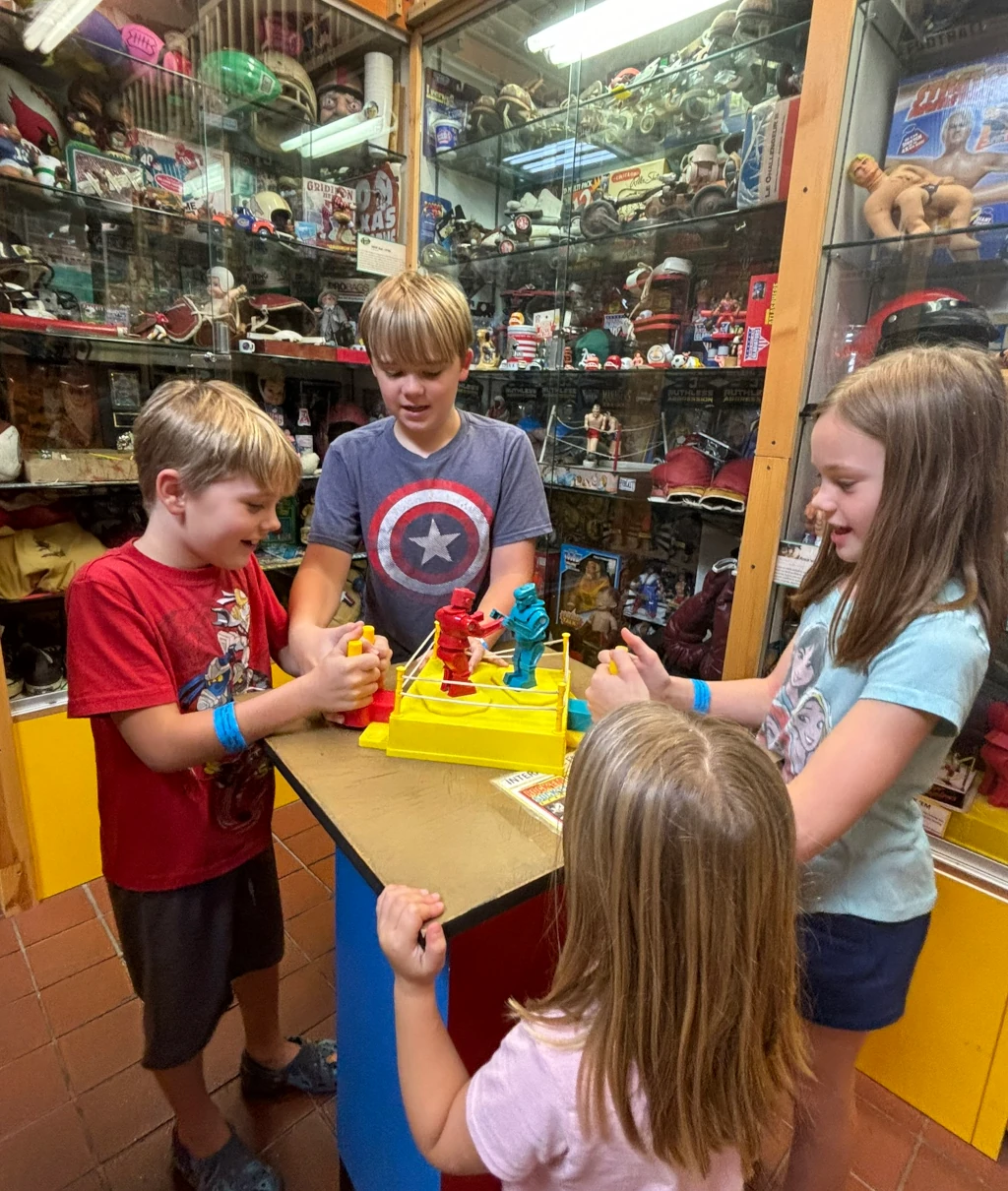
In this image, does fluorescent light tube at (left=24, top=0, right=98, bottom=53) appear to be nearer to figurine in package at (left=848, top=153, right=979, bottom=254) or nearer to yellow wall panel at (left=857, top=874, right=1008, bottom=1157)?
figurine in package at (left=848, top=153, right=979, bottom=254)

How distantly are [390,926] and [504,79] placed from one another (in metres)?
2.95

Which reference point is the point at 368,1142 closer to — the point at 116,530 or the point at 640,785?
the point at 640,785

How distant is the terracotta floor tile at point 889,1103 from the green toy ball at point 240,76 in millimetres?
3313

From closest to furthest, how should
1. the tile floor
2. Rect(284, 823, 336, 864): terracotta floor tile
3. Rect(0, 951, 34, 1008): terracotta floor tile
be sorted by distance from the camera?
1. the tile floor
2. Rect(0, 951, 34, 1008): terracotta floor tile
3. Rect(284, 823, 336, 864): terracotta floor tile

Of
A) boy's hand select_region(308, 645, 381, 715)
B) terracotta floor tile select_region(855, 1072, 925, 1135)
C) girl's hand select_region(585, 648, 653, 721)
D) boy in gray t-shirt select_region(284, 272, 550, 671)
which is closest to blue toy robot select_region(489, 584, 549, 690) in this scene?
girl's hand select_region(585, 648, 653, 721)

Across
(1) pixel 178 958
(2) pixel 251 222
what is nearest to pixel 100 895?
(1) pixel 178 958

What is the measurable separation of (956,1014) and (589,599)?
155cm

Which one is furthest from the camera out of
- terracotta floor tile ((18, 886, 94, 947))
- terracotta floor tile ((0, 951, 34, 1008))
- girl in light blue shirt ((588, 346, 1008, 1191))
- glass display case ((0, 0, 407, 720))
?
glass display case ((0, 0, 407, 720))

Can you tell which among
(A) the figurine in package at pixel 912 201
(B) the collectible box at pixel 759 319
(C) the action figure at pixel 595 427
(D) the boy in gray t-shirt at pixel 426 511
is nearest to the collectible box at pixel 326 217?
(C) the action figure at pixel 595 427

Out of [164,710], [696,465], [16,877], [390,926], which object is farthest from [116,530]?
[390,926]

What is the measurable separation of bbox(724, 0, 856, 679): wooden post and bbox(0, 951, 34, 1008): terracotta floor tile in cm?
192

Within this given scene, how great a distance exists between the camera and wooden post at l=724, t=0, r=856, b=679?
152cm

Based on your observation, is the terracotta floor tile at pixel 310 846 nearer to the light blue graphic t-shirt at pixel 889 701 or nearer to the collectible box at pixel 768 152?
the light blue graphic t-shirt at pixel 889 701

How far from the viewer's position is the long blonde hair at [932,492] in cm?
89
